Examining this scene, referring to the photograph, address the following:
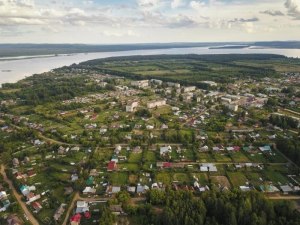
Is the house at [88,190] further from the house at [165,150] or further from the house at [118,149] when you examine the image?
the house at [165,150]

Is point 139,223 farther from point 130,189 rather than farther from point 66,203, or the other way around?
point 66,203

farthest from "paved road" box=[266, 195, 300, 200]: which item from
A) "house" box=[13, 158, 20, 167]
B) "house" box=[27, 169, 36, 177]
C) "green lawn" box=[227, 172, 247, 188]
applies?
"house" box=[13, 158, 20, 167]

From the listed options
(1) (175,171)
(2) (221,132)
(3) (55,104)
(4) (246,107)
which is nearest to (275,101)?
(4) (246,107)

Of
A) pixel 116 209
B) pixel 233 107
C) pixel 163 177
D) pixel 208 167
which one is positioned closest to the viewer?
pixel 116 209

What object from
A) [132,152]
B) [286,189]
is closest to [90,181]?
[132,152]

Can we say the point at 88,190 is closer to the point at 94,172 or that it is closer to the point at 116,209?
the point at 94,172

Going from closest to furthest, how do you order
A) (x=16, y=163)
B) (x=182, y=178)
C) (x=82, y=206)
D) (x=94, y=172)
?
(x=82, y=206) < (x=182, y=178) < (x=94, y=172) < (x=16, y=163)
